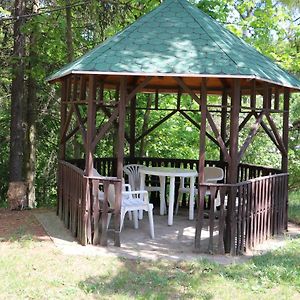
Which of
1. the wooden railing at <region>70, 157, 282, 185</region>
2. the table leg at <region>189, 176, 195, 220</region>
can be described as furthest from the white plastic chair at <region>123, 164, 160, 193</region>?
the table leg at <region>189, 176, 195, 220</region>

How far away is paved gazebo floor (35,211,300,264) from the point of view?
22.1 ft

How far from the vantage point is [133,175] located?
945cm

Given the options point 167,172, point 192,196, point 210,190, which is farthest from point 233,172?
point 192,196

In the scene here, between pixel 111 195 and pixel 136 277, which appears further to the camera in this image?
pixel 111 195

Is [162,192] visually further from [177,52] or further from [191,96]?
[177,52]

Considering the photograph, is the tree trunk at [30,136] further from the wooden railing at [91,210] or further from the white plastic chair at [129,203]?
the white plastic chair at [129,203]

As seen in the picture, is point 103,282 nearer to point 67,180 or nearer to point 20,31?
point 67,180

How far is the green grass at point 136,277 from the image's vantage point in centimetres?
516

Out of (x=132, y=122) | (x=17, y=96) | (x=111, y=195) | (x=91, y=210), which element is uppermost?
(x=17, y=96)

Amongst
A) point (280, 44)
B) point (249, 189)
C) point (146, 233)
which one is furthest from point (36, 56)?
point (280, 44)

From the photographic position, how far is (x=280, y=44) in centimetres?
1590

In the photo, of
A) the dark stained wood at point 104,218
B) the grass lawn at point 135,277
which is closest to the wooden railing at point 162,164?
the dark stained wood at point 104,218

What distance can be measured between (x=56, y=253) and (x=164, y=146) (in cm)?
1069

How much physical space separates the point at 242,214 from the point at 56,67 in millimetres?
6987
